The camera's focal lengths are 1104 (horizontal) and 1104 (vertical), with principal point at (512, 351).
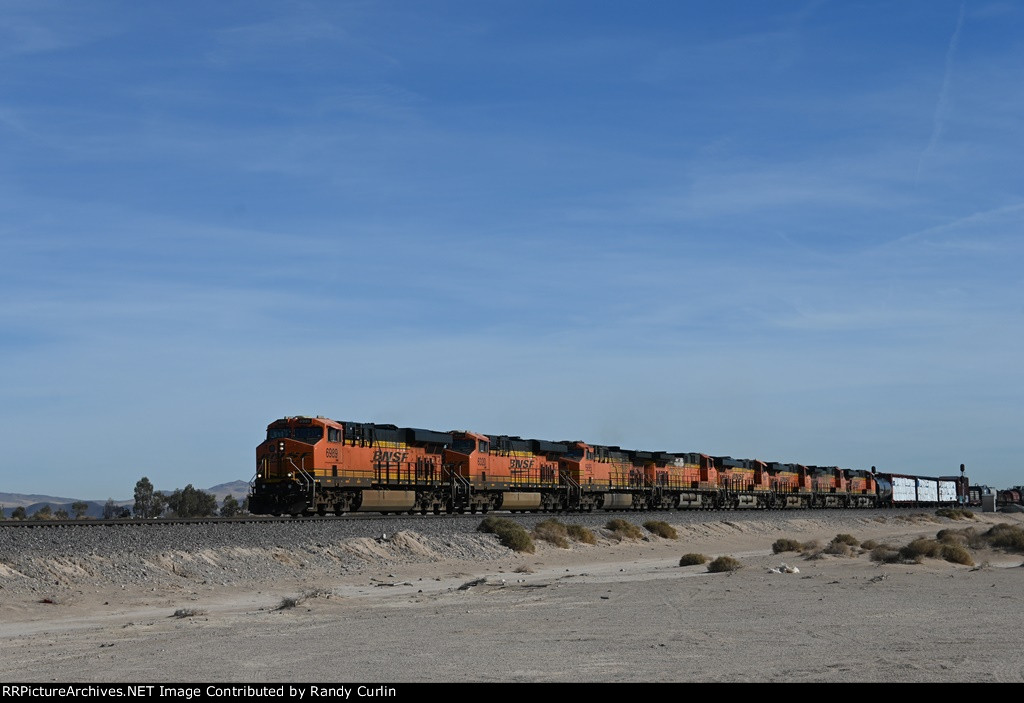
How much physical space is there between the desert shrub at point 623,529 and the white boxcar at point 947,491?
8393cm

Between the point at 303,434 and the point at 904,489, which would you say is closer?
the point at 303,434

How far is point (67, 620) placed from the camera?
2053cm

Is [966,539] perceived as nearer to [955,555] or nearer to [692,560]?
[955,555]

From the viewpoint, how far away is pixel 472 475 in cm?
4619

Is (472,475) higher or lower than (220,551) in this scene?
higher

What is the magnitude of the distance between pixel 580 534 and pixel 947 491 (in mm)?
91498

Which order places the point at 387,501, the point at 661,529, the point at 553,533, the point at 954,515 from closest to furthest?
the point at 553,533 → the point at 387,501 → the point at 661,529 → the point at 954,515

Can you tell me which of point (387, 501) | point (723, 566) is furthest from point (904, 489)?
point (723, 566)

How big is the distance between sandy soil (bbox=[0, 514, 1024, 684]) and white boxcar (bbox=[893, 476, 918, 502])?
80.8 metres

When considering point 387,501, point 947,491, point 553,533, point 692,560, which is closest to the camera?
point 692,560

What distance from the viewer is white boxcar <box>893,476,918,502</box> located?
106688 mm

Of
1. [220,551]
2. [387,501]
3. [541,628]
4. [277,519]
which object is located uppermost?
[387,501]

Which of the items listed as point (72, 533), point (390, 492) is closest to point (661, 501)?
point (390, 492)
